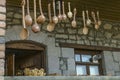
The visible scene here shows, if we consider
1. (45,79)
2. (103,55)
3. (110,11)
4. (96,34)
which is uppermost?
(110,11)

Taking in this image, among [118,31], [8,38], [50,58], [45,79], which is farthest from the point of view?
[118,31]

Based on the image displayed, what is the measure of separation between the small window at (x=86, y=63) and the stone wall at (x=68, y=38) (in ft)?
0.52

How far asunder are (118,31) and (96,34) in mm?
643

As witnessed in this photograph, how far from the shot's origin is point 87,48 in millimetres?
4805

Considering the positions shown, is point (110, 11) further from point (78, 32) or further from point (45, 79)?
point (45, 79)

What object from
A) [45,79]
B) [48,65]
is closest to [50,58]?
[48,65]

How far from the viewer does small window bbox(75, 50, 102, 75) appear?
4.71 m

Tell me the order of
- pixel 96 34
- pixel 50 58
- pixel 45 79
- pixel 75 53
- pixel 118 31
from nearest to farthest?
pixel 45 79
pixel 50 58
pixel 75 53
pixel 96 34
pixel 118 31

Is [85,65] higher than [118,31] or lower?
lower

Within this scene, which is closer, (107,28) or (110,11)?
(110,11)

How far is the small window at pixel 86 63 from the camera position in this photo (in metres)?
4.71

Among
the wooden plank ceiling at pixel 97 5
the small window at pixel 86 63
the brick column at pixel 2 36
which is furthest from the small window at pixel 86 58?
the brick column at pixel 2 36

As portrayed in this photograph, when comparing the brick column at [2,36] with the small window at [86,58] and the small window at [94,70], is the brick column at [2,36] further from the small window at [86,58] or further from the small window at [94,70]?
the small window at [94,70]

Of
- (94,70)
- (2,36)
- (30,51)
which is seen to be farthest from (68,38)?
(2,36)
